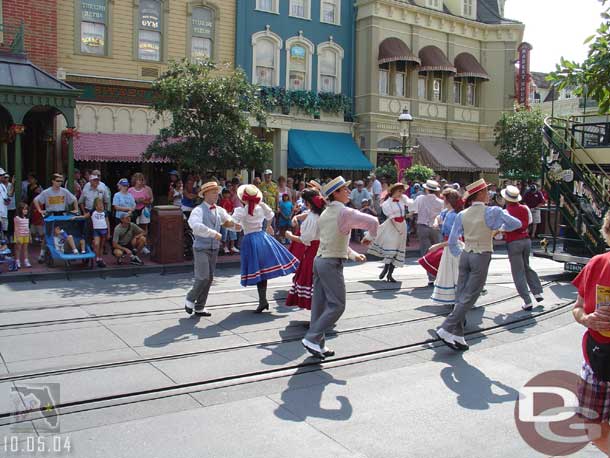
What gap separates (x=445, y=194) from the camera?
26.9 ft

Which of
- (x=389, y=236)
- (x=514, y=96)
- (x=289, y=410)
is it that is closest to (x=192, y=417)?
(x=289, y=410)

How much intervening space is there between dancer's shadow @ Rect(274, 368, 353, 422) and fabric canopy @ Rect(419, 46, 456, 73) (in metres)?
22.7

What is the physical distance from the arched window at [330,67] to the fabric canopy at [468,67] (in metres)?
6.05

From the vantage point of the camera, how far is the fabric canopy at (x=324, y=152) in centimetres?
2308

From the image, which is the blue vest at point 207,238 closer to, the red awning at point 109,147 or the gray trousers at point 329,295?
the gray trousers at point 329,295

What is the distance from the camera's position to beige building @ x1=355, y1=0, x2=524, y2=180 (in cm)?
2528

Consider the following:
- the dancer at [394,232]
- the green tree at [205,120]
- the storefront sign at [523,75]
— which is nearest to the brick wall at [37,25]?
the green tree at [205,120]

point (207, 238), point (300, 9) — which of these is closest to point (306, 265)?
point (207, 238)

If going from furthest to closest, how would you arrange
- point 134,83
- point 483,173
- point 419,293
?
point 483,173 → point 134,83 → point 419,293

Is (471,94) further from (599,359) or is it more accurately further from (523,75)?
(599,359)

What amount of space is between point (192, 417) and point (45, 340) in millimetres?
2799

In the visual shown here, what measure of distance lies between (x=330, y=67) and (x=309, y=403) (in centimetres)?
2155

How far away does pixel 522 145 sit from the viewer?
982 inches

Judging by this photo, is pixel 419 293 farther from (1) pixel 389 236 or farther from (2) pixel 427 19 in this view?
(2) pixel 427 19
